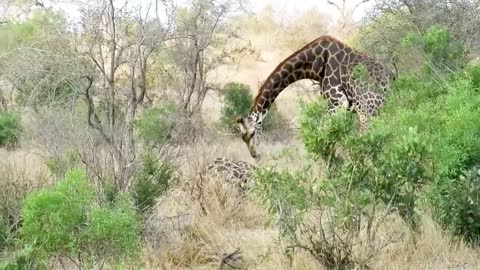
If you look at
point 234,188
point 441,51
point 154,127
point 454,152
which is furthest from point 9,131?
point 454,152

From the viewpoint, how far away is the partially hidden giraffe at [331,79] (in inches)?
470

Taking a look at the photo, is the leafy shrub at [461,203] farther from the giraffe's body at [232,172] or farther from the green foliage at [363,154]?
the giraffe's body at [232,172]

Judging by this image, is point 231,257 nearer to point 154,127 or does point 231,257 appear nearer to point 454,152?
point 454,152

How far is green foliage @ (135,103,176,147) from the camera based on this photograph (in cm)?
897

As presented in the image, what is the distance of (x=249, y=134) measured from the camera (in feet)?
41.7

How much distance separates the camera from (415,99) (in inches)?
320

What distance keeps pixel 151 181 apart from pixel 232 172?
1.70m

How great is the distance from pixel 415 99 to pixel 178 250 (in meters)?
2.65

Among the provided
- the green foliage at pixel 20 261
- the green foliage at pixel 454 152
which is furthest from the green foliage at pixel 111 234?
the green foliage at pixel 454 152

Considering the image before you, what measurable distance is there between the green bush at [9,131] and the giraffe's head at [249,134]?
4.34 metres

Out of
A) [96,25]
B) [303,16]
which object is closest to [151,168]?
[96,25]

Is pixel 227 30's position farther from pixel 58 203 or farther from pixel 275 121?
pixel 58 203

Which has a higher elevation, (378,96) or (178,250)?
(378,96)

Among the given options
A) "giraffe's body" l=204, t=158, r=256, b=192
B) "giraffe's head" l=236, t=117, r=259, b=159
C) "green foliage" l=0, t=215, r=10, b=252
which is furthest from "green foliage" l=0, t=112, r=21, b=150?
"green foliage" l=0, t=215, r=10, b=252
